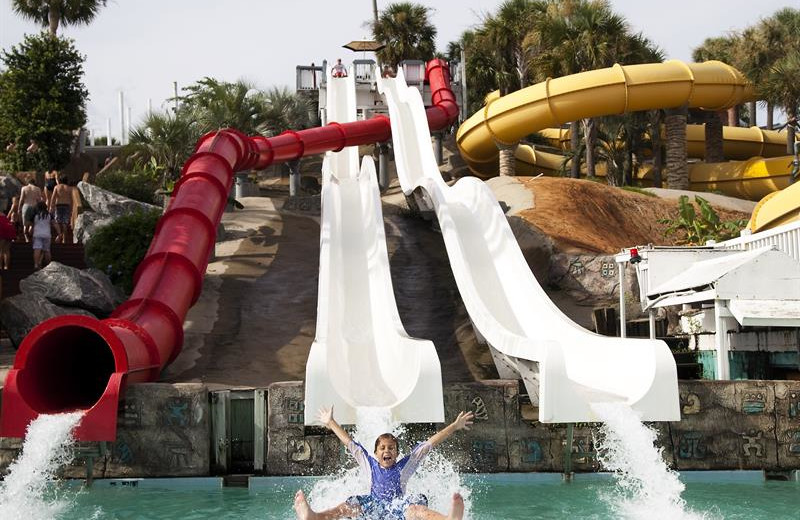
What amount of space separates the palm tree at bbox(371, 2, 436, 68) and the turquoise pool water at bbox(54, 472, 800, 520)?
→ 3590 cm

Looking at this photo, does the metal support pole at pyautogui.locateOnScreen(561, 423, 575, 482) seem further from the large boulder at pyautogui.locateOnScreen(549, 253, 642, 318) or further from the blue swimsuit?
the large boulder at pyautogui.locateOnScreen(549, 253, 642, 318)

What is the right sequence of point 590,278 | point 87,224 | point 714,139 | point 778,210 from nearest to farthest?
point 778,210, point 590,278, point 87,224, point 714,139

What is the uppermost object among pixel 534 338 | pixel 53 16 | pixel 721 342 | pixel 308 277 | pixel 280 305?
pixel 53 16

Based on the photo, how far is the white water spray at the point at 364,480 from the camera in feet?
36.7

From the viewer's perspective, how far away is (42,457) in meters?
11.9

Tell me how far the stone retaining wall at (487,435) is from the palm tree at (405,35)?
35.3 metres

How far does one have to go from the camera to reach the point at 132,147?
34219mm

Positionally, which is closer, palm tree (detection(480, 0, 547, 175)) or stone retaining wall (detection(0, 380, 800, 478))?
stone retaining wall (detection(0, 380, 800, 478))

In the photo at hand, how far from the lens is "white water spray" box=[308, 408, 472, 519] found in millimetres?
11180

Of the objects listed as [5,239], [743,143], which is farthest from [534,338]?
[743,143]

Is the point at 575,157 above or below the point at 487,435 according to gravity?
above

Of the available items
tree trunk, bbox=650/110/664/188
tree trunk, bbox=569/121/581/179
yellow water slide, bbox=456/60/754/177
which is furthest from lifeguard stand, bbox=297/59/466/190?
tree trunk, bbox=650/110/664/188

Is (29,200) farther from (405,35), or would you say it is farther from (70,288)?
(405,35)

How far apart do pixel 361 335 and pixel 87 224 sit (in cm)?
946
